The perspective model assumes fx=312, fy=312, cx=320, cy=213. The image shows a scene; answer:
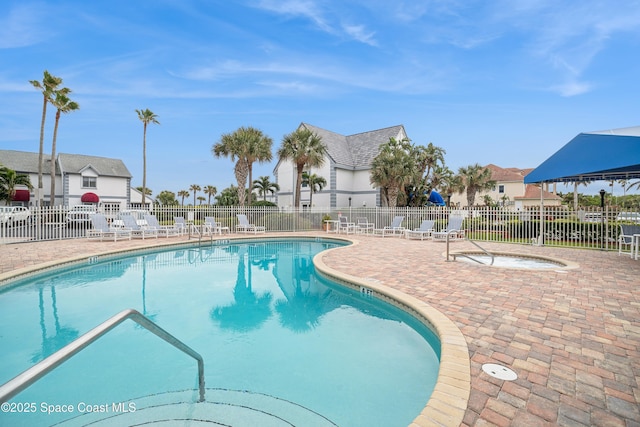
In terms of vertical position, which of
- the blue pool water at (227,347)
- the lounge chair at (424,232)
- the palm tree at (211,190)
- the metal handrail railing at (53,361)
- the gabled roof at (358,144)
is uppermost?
the gabled roof at (358,144)

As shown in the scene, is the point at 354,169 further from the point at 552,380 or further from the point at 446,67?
the point at 552,380

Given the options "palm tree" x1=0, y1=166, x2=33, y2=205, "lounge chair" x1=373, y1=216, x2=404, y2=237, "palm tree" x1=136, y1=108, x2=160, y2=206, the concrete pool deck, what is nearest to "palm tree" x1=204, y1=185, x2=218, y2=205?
"palm tree" x1=136, y1=108, x2=160, y2=206

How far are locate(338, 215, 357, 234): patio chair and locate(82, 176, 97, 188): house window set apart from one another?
30.5 meters

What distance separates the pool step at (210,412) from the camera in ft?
9.40

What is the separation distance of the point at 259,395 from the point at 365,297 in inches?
137

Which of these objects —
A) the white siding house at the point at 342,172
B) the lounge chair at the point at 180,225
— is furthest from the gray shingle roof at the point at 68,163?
the lounge chair at the point at 180,225

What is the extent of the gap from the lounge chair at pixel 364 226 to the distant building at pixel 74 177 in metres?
27.0

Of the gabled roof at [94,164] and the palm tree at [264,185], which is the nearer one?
the gabled roof at [94,164]

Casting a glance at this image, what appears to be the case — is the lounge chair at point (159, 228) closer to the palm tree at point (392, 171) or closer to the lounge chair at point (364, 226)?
the lounge chair at point (364, 226)

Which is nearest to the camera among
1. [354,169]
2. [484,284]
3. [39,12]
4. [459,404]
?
[459,404]

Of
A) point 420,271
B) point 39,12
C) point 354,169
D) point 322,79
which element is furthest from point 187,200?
point 420,271

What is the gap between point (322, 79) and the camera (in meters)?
19.9

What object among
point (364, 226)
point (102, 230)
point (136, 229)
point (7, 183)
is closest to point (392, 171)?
point (364, 226)

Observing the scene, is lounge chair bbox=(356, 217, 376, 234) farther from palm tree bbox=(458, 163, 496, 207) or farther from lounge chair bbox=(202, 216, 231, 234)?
palm tree bbox=(458, 163, 496, 207)
